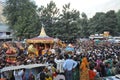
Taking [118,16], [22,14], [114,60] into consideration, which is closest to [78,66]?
[114,60]

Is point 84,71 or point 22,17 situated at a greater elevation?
point 22,17

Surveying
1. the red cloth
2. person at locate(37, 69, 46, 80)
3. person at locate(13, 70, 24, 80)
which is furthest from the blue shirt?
person at locate(13, 70, 24, 80)

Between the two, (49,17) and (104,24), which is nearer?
(49,17)

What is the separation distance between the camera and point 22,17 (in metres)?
50.5

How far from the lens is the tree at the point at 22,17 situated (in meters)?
46.9

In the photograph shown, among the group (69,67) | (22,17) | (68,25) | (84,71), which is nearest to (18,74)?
(69,67)

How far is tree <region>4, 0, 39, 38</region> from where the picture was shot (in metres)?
46.9

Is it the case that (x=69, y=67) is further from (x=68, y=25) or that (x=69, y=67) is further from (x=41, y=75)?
(x=68, y=25)

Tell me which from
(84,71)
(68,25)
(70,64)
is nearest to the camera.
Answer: (70,64)

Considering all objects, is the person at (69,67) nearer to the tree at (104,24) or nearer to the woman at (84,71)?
the woman at (84,71)

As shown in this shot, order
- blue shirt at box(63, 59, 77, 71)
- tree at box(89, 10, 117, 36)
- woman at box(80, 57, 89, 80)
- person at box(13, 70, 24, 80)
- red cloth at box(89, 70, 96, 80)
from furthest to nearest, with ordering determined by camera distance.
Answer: tree at box(89, 10, 117, 36) → red cloth at box(89, 70, 96, 80) → woman at box(80, 57, 89, 80) → blue shirt at box(63, 59, 77, 71) → person at box(13, 70, 24, 80)

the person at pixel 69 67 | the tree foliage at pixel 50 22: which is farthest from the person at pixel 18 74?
the tree foliage at pixel 50 22

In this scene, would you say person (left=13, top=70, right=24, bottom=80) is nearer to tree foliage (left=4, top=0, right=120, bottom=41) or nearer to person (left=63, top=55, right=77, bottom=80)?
person (left=63, top=55, right=77, bottom=80)

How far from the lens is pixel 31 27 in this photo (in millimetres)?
46562
